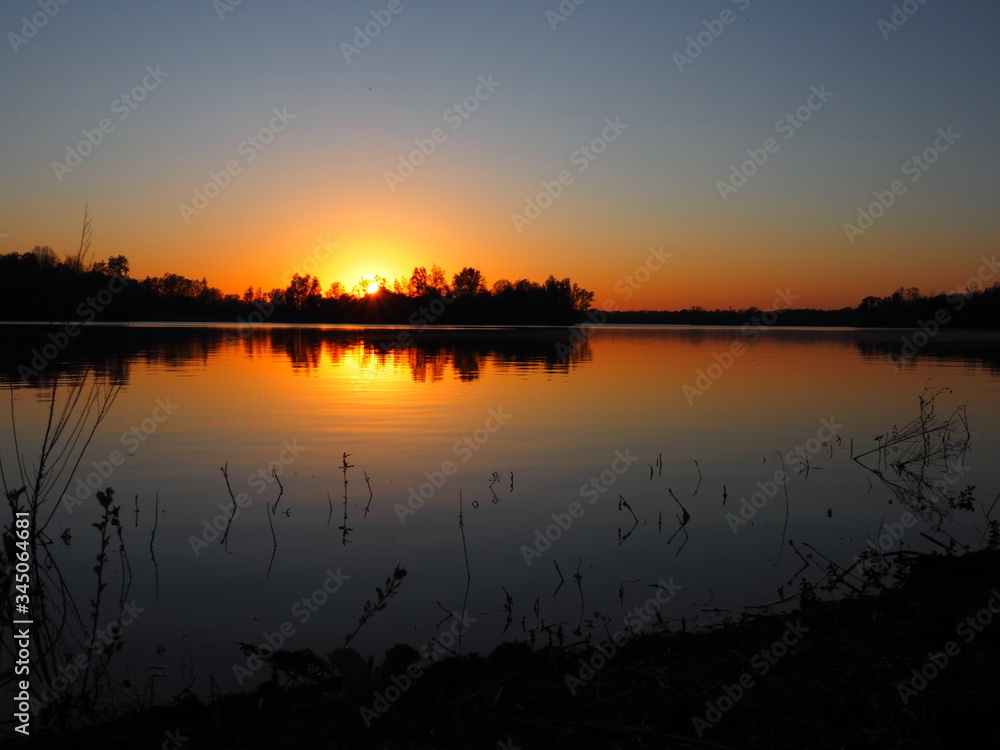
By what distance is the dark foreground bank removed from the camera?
155 inches

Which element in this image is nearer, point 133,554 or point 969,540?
point 133,554

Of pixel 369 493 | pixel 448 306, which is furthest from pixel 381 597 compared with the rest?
pixel 448 306

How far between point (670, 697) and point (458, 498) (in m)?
6.24

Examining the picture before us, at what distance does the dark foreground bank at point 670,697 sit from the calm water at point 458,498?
2.72 feet

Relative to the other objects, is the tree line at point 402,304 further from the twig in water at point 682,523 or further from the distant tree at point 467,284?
the twig in water at point 682,523

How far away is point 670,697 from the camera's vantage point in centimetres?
451

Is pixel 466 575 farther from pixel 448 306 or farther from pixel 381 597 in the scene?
pixel 448 306

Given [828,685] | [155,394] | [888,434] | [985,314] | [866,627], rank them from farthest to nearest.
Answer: [985,314] < [155,394] < [888,434] < [866,627] < [828,685]

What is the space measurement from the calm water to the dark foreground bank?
2.72 ft

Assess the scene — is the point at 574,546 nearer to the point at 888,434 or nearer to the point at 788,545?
the point at 788,545

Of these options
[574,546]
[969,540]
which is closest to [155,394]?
[574,546]

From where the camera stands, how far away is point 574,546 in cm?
852

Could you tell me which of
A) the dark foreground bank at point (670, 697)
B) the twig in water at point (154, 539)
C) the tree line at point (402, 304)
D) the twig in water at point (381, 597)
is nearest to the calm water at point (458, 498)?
the twig in water at point (154, 539)

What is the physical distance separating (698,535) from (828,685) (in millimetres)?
4455
